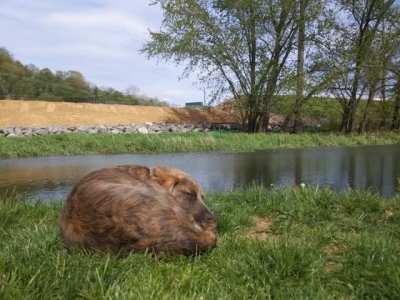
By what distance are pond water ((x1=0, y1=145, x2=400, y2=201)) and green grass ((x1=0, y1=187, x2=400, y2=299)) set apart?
3.92m

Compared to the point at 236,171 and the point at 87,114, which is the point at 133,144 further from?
the point at 87,114

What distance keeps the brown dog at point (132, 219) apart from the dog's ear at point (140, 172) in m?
0.08

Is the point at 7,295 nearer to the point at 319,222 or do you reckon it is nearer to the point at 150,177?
the point at 150,177

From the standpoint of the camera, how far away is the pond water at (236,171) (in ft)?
36.3

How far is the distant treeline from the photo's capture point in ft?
125

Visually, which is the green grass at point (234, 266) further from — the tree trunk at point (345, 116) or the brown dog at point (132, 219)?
the tree trunk at point (345, 116)

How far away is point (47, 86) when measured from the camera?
41562mm

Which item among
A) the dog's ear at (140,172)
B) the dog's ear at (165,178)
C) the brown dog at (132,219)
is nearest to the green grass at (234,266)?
the brown dog at (132,219)

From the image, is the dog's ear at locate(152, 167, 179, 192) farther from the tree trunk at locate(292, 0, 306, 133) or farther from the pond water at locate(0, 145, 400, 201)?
the tree trunk at locate(292, 0, 306, 133)

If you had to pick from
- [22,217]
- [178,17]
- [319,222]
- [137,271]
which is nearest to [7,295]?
[137,271]

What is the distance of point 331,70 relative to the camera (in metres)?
29.1

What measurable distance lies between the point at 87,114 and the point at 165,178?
23987 millimetres

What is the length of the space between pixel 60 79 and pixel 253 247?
1743 inches

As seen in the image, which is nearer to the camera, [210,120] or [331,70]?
[331,70]
